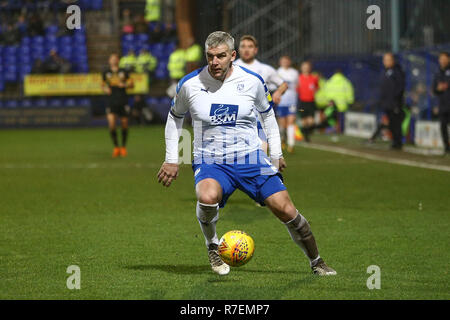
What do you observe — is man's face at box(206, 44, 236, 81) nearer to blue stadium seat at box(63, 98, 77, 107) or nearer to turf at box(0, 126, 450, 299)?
turf at box(0, 126, 450, 299)

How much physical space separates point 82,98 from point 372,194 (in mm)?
21427

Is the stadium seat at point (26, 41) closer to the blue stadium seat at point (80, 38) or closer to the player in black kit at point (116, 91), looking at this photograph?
the blue stadium seat at point (80, 38)

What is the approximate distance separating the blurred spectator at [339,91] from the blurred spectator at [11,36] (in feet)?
42.7

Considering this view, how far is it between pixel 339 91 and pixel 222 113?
21457mm

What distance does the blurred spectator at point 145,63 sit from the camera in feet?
108

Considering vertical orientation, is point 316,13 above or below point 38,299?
above

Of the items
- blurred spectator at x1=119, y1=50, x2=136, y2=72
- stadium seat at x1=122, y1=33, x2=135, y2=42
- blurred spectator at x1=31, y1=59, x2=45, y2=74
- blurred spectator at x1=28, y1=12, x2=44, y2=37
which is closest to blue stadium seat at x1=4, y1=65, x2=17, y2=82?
blurred spectator at x1=31, y1=59, x2=45, y2=74

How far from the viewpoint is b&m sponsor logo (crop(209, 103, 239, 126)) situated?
7293 millimetres

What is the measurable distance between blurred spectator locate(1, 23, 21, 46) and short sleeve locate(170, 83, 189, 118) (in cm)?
2837

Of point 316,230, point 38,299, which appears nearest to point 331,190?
point 316,230

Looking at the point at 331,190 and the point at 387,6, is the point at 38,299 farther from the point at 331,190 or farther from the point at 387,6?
the point at 387,6

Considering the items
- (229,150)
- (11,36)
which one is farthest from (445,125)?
(11,36)

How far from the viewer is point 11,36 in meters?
34.6

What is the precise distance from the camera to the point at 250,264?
26.1 ft
